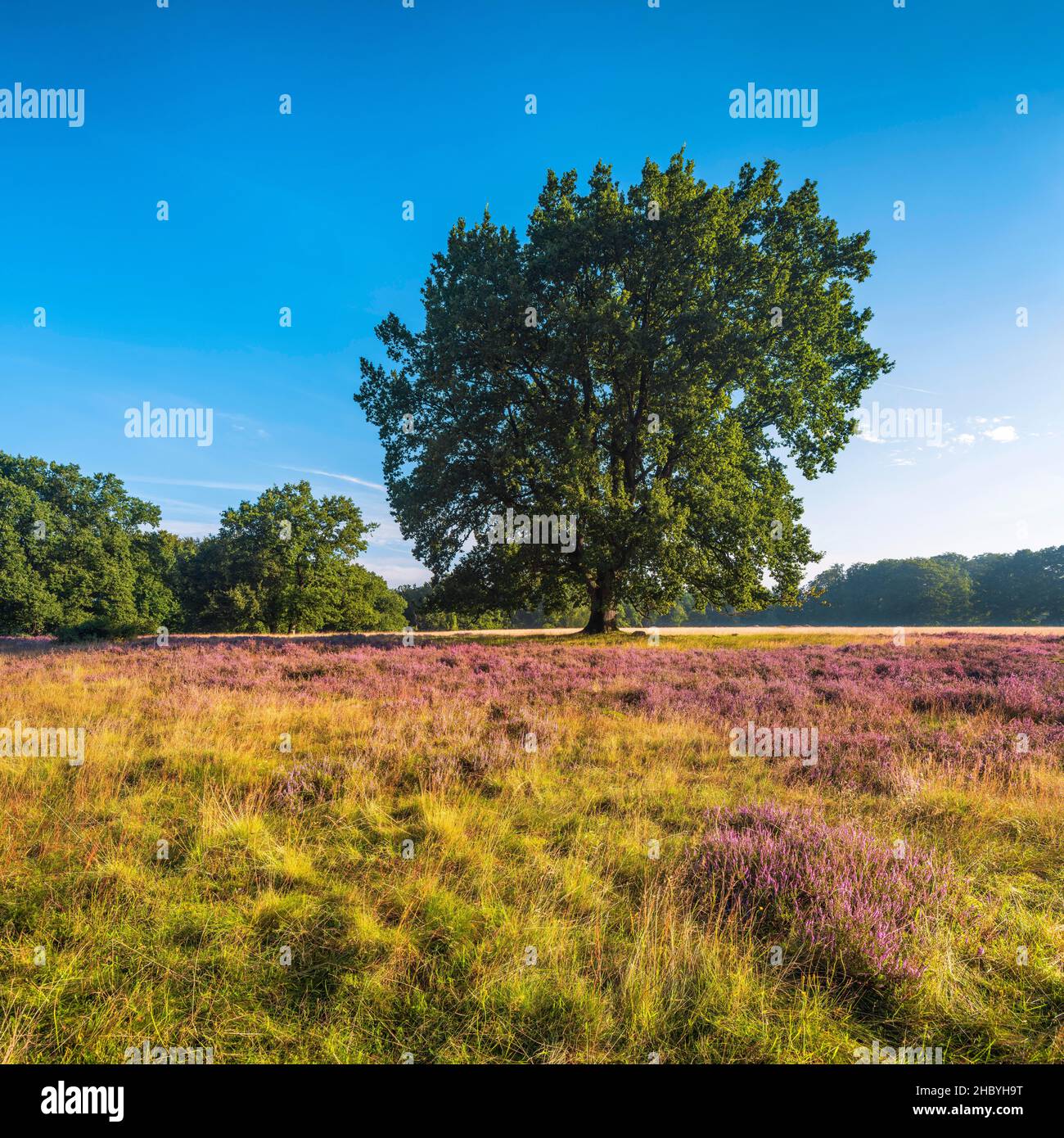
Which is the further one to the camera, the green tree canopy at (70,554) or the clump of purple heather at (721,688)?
the green tree canopy at (70,554)

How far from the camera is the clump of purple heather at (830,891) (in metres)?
Result: 2.59

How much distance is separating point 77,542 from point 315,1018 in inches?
2263

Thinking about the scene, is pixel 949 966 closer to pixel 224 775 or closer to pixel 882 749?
pixel 882 749

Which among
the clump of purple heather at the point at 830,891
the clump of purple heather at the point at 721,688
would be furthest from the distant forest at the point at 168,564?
the clump of purple heather at the point at 830,891

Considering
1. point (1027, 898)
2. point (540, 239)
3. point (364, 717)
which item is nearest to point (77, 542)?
point (540, 239)

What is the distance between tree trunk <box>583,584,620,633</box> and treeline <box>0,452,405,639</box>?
107 ft

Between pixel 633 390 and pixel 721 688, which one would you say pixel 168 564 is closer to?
pixel 633 390

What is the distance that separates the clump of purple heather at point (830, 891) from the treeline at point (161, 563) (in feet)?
158
